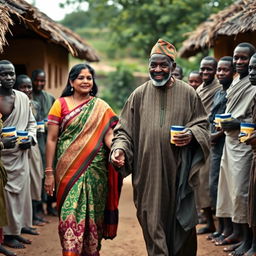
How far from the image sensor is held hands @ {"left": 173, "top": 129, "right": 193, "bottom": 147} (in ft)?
17.1

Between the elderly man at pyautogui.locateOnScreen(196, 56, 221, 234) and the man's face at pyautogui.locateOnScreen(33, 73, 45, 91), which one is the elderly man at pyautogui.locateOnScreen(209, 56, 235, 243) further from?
the man's face at pyautogui.locateOnScreen(33, 73, 45, 91)

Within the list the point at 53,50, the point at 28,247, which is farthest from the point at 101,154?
the point at 53,50

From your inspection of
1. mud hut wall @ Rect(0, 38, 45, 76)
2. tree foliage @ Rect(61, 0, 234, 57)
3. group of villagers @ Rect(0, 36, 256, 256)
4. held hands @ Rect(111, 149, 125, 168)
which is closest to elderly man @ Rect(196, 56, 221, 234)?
group of villagers @ Rect(0, 36, 256, 256)

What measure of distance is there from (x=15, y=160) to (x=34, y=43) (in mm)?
4272

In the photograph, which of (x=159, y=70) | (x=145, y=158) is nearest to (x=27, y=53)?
(x=159, y=70)

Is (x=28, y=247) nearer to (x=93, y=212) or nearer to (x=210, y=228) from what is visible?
(x=93, y=212)

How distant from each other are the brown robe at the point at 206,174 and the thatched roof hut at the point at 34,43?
7.84 feet

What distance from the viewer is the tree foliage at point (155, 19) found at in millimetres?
22141

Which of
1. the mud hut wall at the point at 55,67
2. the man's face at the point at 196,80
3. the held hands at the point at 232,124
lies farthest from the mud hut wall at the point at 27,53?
the held hands at the point at 232,124

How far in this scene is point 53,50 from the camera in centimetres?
1226

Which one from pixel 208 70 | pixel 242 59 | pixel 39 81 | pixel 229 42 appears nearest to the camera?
pixel 242 59

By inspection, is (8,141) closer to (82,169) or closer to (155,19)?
(82,169)

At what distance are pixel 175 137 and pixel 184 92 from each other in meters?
0.50

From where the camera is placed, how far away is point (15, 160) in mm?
6945
